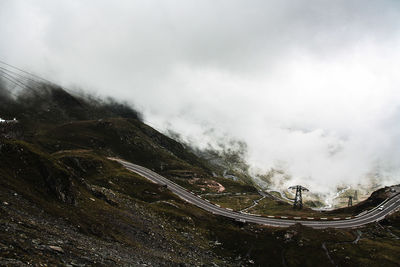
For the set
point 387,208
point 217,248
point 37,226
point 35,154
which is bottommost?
point 217,248

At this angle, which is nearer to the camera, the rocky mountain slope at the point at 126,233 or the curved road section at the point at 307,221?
the rocky mountain slope at the point at 126,233

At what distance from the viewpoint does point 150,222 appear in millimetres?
71750

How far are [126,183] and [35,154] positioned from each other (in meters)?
79.1

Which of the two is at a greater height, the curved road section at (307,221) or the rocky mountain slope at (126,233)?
the curved road section at (307,221)

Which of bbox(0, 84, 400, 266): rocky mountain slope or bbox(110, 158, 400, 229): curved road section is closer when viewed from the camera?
bbox(0, 84, 400, 266): rocky mountain slope

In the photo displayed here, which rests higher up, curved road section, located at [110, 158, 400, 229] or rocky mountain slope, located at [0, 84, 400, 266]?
curved road section, located at [110, 158, 400, 229]

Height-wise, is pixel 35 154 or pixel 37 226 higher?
pixel 35 154

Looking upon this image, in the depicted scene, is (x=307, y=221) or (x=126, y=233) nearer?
(x=126, y=233)

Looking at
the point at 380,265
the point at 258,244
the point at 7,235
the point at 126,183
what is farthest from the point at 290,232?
the point at 7,235

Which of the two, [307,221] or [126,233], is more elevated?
[307,221]

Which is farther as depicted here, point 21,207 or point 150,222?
point 150,222

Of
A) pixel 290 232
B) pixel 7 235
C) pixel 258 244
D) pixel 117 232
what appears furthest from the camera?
pixel 290 232

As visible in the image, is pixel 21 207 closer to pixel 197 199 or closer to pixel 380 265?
pixel 380 265

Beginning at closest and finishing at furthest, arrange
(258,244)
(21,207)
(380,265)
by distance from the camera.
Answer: (21,207) → (380,265) → (258,244)
